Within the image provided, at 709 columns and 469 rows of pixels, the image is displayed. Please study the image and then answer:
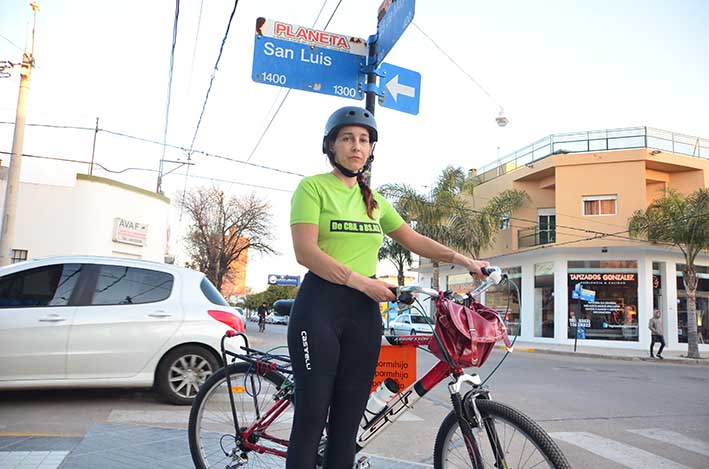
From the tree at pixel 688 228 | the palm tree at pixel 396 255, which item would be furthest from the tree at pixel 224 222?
the tree at pixel 688 228

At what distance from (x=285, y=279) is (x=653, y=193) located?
2238 cm

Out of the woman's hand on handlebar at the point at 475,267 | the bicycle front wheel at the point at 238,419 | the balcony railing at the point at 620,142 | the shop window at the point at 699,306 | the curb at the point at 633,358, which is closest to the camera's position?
the woman's hand on handlebar at the point at 475,267

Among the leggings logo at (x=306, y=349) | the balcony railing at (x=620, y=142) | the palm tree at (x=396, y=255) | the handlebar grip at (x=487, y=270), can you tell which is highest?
the balcony railing at (x=620, y=142)

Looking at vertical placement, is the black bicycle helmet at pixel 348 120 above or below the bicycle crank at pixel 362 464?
above

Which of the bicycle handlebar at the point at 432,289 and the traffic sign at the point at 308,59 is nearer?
the bicycle handlebar at the point at 432,289

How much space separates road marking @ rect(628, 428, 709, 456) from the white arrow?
14.7ft

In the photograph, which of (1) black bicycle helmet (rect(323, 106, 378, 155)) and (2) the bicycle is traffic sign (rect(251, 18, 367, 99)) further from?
(2) the bicycle

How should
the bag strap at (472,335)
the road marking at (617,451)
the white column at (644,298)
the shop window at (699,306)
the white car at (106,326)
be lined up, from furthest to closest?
the shop window at (699,306) → the white column at (644,298) → the white car at (106,326) → the road marking at (617,451) → the bag strap at (472,335)

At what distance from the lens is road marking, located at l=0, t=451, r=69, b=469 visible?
11.6ft

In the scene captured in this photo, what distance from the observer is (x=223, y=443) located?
3119 mm

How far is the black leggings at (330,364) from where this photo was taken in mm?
2328

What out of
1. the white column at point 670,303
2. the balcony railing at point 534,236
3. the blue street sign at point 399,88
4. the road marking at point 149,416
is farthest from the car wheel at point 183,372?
the white column at point 670,303

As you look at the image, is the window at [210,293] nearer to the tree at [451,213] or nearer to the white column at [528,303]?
the tree at [451,213]

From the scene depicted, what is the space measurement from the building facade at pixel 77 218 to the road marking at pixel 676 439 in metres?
18.9
